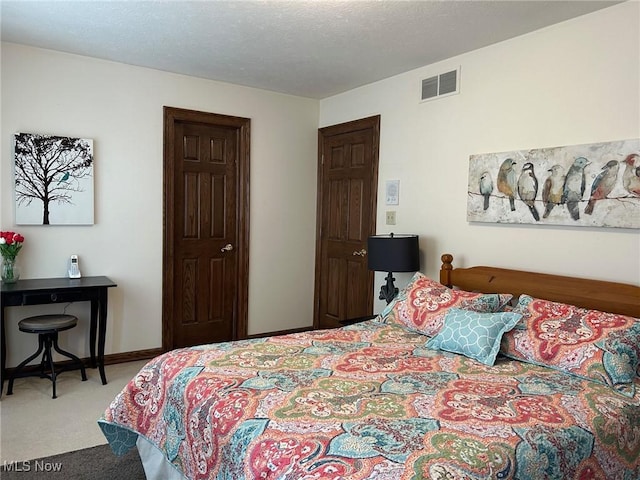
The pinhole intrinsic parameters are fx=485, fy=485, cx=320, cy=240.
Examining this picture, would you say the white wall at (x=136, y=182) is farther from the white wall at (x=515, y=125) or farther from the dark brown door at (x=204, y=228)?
the white wall at (x=515, y=125)

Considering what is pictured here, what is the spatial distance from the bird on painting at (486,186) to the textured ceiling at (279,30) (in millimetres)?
917

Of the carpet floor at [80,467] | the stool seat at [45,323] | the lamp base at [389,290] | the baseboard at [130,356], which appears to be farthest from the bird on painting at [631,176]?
the baseboard at [130,356]

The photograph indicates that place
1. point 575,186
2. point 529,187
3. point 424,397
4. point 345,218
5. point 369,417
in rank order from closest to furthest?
point 369,417 < point 424,397 < point 575,186 < point 529,187 < point 345,218

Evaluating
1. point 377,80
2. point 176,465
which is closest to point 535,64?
point 377,80

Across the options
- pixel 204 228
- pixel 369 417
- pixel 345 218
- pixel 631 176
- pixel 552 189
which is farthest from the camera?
pixel 345 218

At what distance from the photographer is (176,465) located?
6.91 ft

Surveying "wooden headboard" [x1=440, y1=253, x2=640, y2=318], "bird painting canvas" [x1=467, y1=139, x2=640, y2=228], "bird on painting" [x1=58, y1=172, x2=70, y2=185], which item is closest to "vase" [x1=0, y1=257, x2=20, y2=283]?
"bird on painting" [x1=58, y1=172, x2=70, y2=185]

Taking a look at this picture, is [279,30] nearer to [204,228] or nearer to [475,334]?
[204,228]

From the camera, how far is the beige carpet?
8.97 ft

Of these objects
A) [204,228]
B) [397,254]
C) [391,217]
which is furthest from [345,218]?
[204,228]

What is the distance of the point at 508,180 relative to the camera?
3250 millimetres

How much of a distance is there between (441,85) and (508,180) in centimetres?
100

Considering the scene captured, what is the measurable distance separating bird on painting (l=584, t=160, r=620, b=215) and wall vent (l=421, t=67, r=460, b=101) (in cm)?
128

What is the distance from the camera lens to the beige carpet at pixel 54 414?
2734mm
